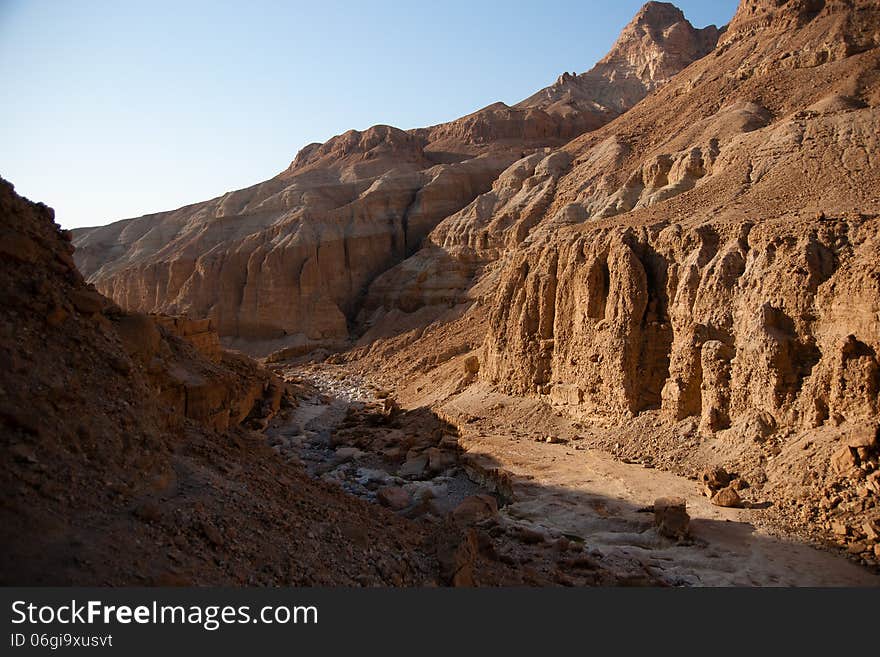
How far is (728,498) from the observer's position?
45.7ft

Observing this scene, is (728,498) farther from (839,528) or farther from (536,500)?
(536,500)

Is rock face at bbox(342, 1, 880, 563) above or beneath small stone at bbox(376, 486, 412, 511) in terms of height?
above

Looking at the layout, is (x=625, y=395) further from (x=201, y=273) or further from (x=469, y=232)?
(x=201, y=273)

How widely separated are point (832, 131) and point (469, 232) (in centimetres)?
2294

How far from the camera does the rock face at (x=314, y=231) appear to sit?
45.9 m

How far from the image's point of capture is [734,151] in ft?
83.9

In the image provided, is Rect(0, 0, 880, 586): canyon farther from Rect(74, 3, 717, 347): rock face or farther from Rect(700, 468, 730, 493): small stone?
Rect(74, 3, 717, 347): rock face

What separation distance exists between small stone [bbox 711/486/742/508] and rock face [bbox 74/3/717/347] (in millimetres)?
32326

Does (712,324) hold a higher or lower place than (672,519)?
higher

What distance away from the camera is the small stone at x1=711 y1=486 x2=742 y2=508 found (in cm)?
1391

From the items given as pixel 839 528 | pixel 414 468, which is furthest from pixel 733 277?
pixel 414 468

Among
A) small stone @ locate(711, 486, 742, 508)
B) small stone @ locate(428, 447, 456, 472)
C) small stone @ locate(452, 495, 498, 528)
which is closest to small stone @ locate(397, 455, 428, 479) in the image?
small stone @ locate(428, 447, 456, 472)

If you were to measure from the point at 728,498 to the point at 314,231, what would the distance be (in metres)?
39.3

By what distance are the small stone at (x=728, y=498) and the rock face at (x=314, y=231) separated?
106ft
